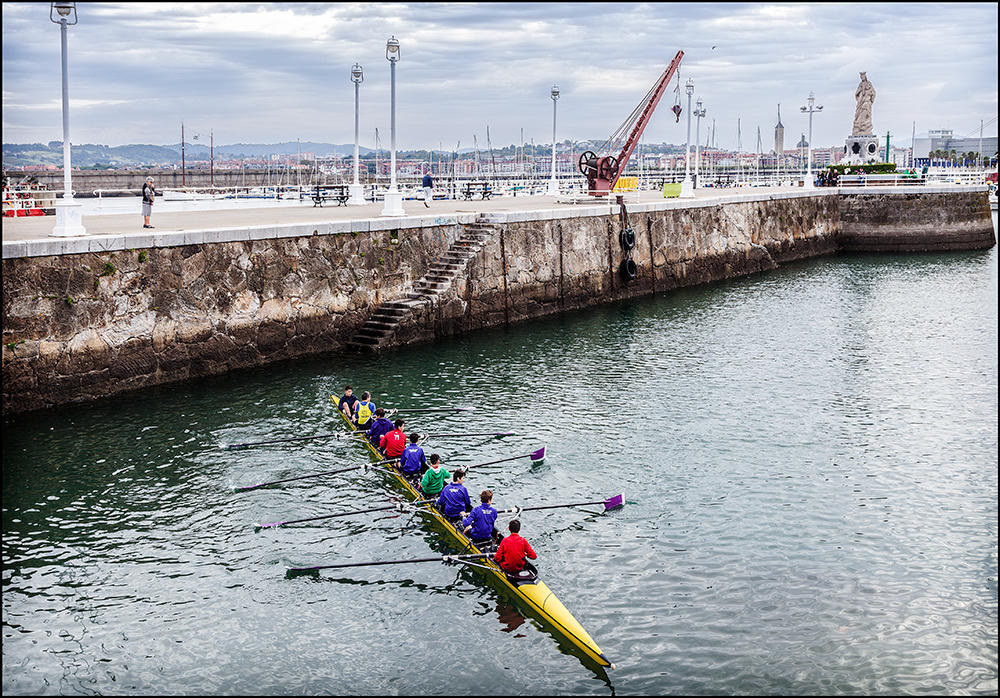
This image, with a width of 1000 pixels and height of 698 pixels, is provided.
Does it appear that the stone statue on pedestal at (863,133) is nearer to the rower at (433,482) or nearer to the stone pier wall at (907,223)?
the stone pier wall at (907,223)

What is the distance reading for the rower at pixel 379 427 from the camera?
21.0 meters

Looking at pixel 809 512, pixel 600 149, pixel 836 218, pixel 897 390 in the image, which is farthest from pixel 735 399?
pixel 836 218

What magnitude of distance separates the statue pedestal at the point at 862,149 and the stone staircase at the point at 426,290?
5507 cm

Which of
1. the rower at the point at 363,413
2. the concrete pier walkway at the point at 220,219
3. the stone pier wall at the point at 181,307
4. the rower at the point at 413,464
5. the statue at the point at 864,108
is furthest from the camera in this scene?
the statue at the point at 864,108

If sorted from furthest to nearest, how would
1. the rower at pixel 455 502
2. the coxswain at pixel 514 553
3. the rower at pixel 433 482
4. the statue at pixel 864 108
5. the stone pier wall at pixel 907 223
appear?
the statue at pixel 864 108 < the stone pier wall at pixel 907 223 < the rower at pixel 433 482 < the rower at pixel 455 502 < the coxswain at pixel 514 553

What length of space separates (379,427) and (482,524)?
5.86 meters

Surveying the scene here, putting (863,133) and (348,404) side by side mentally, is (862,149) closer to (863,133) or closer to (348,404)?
(863,133)

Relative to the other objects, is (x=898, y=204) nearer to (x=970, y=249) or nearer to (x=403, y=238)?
(x=970, y=249)

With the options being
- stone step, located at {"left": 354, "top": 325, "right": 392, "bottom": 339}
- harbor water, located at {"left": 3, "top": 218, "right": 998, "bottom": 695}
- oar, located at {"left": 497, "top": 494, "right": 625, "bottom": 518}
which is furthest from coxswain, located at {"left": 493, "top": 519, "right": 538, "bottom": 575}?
stone step, located at {"left": 354, "top": 325, "right": 392, "bottom": 339}

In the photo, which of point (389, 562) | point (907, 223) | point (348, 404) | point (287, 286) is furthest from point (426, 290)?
point (907, 223)

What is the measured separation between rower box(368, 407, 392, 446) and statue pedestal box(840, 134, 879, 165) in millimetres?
69813

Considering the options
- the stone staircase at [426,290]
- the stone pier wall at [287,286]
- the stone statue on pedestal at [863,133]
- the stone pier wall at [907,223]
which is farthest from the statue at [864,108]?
the stone staircase at [426,290]

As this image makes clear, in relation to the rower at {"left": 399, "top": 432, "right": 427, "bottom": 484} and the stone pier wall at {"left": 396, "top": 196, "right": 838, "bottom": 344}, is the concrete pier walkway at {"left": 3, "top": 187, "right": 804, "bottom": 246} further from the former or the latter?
the rower at {"left": 399, "top": 432, "right": 427, "bottom": 484}

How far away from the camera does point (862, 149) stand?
82438 millimetres
